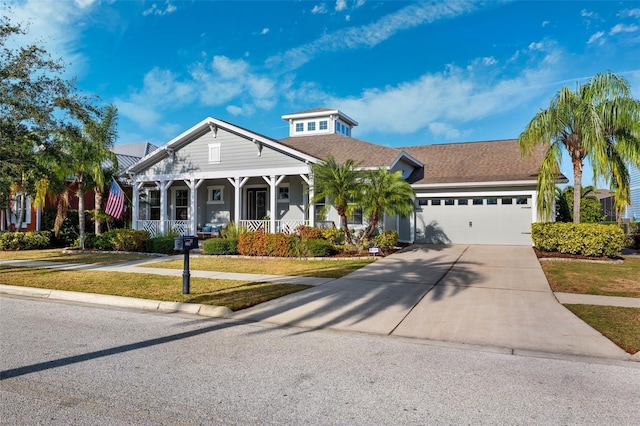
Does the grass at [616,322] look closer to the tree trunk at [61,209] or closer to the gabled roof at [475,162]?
the gabled roof at [475,162]

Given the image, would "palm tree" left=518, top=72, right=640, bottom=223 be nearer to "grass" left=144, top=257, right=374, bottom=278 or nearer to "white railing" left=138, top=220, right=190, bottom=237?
"grass" left=144, top=257, right=374, bottom=278

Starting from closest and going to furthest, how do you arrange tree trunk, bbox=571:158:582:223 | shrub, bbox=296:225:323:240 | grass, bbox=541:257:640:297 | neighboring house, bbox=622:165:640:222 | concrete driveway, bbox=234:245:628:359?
1. concrete driveway, bbox=234:245:628:359
2. grass, bbox=541:257:640:297
3. tree trunk, bbox=571:158:582:223
4. shrub, bbox=296:225:323:240
5. neighboring house, bbox=622:165:640:222

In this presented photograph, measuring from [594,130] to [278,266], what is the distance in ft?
34.9

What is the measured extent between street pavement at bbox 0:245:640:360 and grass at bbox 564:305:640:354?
15 cm

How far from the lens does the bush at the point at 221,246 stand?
52.5 feet

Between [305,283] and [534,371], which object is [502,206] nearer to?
[305,283]

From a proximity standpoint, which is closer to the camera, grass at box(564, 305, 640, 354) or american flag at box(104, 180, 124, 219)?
grass at box(564, 305, 640, 354)

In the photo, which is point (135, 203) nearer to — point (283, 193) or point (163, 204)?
point (163, 204)

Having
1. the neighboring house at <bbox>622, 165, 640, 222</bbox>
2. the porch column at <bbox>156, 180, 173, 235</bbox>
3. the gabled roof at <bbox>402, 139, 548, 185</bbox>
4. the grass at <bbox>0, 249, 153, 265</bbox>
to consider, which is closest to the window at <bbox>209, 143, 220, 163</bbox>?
the porch column at <bbox>156, 180, 173, 235</bbox>

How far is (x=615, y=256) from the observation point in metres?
13.8

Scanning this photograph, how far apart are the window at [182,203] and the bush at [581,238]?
54.0ft

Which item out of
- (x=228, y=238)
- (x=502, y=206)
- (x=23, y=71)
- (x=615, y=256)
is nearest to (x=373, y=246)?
(x=228, y=238)

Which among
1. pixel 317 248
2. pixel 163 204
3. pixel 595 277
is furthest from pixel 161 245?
pixel 595 277

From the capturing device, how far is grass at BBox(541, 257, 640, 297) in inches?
357
